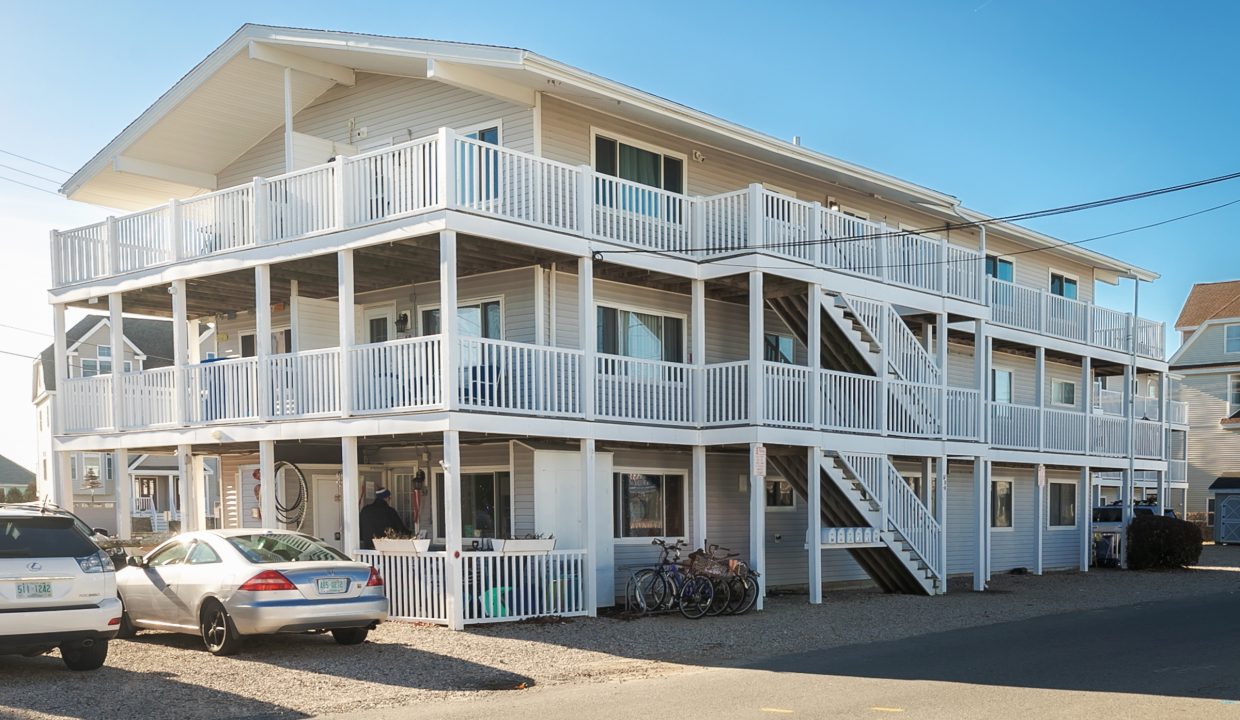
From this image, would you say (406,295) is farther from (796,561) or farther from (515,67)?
(796,561)

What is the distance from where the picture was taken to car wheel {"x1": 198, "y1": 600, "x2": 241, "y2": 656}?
13867 millimetres

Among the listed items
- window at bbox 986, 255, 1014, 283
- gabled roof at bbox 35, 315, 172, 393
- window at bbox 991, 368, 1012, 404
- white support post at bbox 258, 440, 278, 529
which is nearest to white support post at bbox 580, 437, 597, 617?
white support post at bbox 258, 440, 278, 529

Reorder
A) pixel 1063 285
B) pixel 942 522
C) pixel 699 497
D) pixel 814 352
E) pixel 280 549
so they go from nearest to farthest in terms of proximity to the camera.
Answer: pixel 280 549 < pixel 699 497 < pixel 814 352 < pixel 942 522 < pixel 1063 285

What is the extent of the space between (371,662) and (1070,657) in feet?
25.6

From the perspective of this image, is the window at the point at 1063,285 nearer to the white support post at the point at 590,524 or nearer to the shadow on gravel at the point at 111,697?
the white support post at the point at 590,524

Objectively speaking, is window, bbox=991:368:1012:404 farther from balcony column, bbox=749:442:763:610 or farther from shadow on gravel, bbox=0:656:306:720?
shadow on gravel, bbox=0:656:306:720

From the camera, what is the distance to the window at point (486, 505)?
2116 centimetres

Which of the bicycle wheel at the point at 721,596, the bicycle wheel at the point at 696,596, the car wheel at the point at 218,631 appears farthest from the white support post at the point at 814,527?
the car wheel at the point at 218,631

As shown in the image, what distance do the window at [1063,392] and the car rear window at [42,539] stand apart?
28.1m

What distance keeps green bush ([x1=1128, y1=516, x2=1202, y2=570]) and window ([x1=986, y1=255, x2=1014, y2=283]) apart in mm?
6981

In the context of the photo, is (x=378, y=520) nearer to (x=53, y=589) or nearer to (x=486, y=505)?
(x=486, y=505)

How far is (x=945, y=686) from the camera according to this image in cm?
1200

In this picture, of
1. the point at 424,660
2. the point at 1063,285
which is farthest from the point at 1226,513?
the point at 424,660

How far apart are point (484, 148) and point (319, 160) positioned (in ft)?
18.6
